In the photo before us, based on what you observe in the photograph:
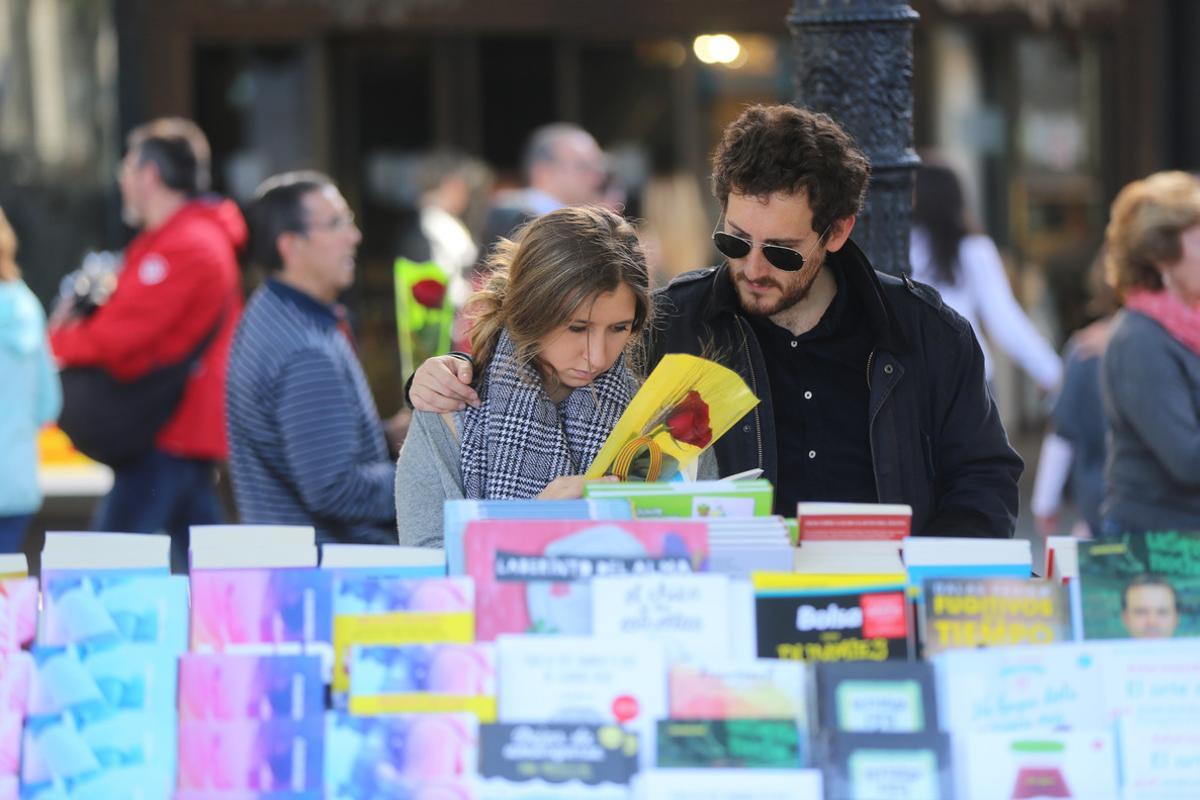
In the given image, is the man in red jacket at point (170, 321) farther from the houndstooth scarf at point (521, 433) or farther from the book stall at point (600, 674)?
the book stall at point (600, 674)

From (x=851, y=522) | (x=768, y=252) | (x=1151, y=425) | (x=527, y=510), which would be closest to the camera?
(x=527, y=510)

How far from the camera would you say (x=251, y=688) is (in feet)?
7.71

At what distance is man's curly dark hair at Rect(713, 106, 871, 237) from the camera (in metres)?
3.30

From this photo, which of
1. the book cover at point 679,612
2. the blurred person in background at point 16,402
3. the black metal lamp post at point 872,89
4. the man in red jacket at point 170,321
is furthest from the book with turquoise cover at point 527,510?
the man in red jacket at point 170,321

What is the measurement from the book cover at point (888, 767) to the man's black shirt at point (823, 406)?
1.23 m

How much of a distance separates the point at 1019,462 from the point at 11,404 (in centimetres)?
345

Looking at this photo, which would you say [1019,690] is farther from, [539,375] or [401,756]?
[539,375]

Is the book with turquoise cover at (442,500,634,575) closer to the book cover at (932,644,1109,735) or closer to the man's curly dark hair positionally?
the book cover at (932,644,1109,735)

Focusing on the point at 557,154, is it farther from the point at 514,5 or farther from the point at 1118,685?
the point at 1118,685

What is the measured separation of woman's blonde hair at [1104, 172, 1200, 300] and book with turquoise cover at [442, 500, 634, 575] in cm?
256

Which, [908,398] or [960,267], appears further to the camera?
[960,267]

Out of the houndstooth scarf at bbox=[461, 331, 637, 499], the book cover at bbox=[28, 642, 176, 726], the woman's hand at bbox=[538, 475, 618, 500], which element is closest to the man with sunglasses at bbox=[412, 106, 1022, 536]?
the houndstooth scarf at bbox=[461, 331, 637, 499]

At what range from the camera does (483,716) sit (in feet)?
7.60

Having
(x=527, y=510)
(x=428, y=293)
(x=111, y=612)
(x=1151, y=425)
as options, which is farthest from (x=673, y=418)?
(x=428, y=293)
